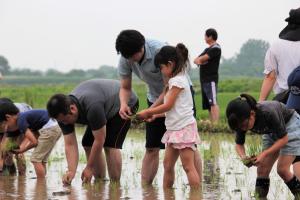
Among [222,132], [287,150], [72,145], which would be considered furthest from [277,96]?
[222,132]

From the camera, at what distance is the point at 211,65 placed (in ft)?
40.9

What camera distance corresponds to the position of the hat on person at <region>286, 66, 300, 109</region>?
6176 mm

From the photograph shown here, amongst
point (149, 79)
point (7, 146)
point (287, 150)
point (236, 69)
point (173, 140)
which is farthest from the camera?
point (236, 69)

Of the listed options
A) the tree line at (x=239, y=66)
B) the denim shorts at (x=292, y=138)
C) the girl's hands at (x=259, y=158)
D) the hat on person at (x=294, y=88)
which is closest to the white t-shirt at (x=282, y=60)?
the hat on person at (x=294, y=88)

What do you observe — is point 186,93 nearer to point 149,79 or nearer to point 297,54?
point 149,79

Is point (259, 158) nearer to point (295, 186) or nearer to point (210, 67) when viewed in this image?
point (295, 186)

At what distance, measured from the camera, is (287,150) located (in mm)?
5980

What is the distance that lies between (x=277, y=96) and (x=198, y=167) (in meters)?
1.04

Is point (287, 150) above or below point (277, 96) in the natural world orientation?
below

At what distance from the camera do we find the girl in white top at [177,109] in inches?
251

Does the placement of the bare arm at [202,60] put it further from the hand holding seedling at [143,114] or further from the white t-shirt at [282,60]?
the hand holding seedling at [143,114]

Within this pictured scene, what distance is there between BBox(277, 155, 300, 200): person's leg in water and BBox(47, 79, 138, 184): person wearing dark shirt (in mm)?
1719

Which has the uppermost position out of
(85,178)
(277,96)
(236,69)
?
(236,69)

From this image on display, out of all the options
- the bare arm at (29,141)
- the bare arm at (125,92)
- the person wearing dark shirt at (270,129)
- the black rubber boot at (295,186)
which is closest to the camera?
→ the person wearing dark shirt at (270,129)
